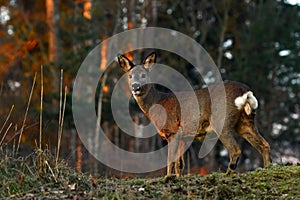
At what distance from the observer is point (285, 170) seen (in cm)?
905

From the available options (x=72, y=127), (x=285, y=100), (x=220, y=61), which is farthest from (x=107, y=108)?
(x=285, y=100)

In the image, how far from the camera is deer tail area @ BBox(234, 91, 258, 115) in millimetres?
10398

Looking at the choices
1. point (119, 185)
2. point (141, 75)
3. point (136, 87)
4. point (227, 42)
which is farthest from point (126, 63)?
point (227, 42)

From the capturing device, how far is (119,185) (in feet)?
27.4

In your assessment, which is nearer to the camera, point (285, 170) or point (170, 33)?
point (285, 170)

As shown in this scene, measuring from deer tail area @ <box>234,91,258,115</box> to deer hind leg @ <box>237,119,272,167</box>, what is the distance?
219mm

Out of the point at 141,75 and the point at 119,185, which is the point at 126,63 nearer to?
the point at 141,75

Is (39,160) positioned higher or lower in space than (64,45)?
lower

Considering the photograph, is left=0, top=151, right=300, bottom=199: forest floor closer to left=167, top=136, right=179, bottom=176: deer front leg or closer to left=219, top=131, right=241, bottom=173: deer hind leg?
left=219, top=131, right=241, bottom=173: deer hind leg

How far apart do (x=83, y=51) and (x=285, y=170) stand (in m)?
18.9

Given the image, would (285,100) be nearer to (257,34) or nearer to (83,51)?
(257,34)

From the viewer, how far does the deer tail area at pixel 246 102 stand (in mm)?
10398

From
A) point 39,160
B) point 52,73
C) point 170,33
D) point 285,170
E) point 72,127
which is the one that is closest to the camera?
point 39,160

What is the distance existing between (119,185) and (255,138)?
9.52 feet
